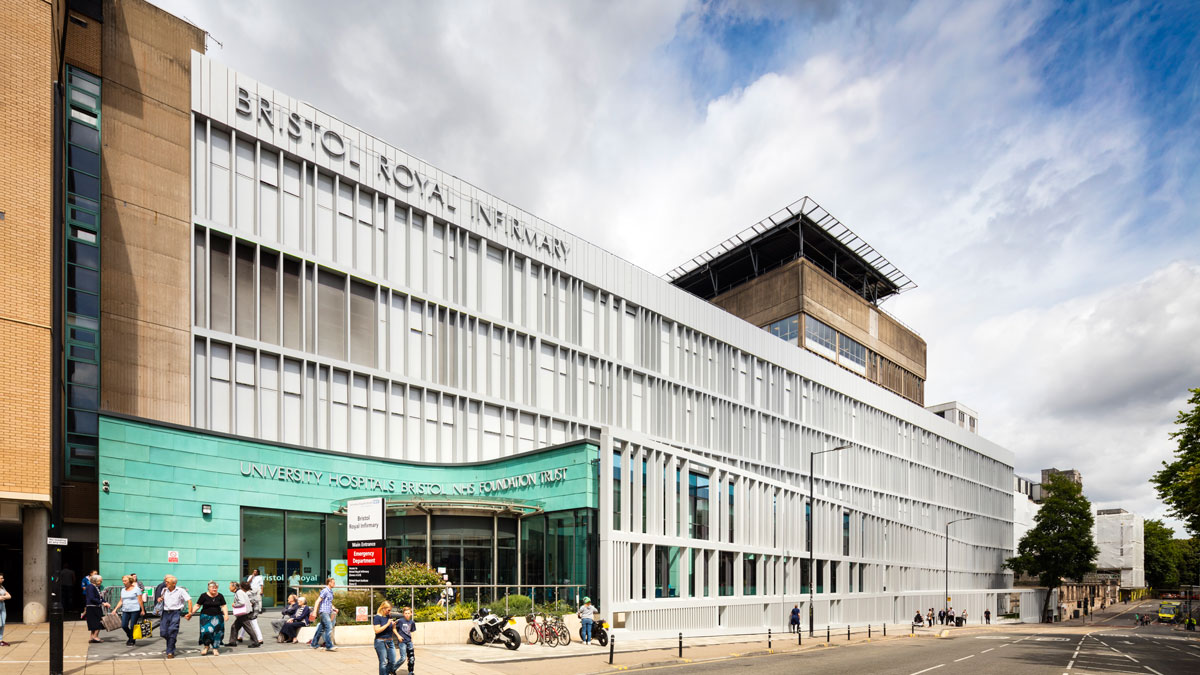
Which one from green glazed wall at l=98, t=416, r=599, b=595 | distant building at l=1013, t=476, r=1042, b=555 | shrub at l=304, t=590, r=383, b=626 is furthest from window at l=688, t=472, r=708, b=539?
distant building at l=1013, t=476, r=1042, b=555

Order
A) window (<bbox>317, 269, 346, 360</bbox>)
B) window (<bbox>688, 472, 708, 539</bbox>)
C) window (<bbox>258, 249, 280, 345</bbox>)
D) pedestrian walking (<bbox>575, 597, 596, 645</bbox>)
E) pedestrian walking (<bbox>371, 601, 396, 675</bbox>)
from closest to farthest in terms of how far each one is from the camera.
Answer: pedestrian walking (<bbox>371, 601, 396, 675</bbox>) < pedestrian walking (<bbox>575, 597, 596, 645</bbox>) < window (<bbox>258, 249, 280, 345</bbox>) < window (<bbox>317, 269, 346, 360</bbox>) < window (<bbox>688, 472, 708, 539</bbox>)

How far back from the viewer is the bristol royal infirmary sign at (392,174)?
116 ft

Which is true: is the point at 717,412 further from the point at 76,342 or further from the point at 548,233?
the point at 76,342

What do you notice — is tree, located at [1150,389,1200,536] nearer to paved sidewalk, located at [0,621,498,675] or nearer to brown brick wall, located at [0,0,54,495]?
paved sidewalk, located at [0,621,498,675]

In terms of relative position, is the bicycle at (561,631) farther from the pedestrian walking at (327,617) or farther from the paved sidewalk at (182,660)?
the pedestrian walking at (327,617)

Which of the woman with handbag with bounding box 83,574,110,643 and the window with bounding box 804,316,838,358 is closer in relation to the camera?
the woman with handbag with bounding box 83,574,110,643

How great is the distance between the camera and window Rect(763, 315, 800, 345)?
76125 mm

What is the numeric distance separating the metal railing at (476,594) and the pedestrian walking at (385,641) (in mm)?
8569

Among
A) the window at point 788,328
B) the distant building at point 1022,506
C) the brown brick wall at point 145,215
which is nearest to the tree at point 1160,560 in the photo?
the distant building at point 1022,506

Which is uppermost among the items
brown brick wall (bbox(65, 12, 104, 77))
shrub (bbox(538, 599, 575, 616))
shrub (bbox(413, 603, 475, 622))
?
brown brick wall (bbox(65, 12, 104, 77))

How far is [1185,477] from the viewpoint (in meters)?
34.0

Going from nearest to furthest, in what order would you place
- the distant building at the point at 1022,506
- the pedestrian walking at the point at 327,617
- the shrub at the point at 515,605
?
the pedestrian walking at the point at 327,617, the shrub at the point at 515,605, the distant building at the point at 1022,506

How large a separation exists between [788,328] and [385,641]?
211ft

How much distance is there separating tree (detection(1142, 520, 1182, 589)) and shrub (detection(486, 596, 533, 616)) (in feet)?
585
